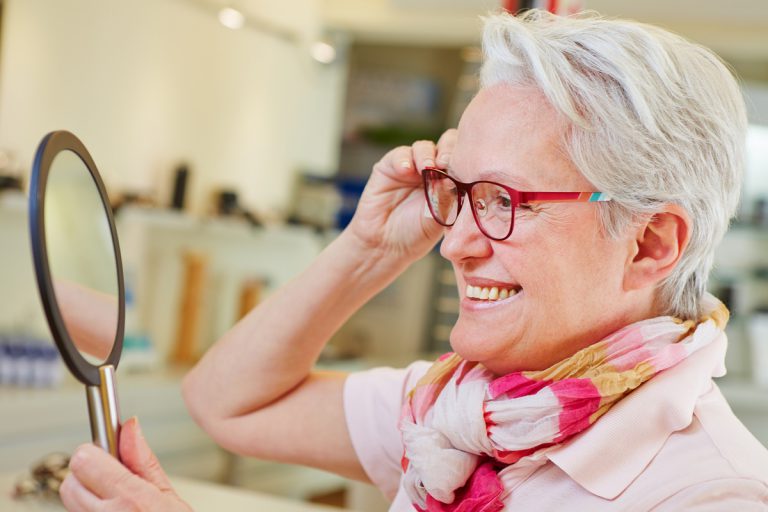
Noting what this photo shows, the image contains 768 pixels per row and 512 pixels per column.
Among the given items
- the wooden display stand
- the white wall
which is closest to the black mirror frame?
the white wall

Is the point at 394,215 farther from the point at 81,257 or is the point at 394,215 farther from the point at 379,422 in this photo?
the point at 81,257

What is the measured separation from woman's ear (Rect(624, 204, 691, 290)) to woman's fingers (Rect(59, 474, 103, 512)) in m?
0.67

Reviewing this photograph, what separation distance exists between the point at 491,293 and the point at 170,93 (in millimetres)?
4284

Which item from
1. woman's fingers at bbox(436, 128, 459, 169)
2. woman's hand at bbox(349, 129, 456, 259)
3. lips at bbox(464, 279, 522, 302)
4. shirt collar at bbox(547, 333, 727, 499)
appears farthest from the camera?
woman's hand at bbox(349, 129, 456, 259)

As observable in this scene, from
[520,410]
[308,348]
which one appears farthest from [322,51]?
[520,410]

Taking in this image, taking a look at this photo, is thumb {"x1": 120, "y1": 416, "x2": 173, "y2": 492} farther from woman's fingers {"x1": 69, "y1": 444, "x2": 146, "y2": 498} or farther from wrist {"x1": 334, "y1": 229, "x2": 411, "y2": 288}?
wrist {"x1": 334, "y1": 229, "x2": 411, "y2": 288}

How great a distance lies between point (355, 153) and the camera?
23.7 feet

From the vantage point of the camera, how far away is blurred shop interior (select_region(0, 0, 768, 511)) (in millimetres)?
4191

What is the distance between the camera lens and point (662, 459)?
1.07 meters

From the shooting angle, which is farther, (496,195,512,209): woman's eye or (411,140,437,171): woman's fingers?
(411,140,437,171): woman's fingers

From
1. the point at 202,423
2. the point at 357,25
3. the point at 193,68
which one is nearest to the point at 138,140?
the point at 193,68

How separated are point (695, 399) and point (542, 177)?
1.03 feet

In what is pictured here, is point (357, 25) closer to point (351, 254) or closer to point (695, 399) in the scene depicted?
point (351, 254)

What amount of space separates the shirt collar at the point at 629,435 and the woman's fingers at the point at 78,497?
506 mm
